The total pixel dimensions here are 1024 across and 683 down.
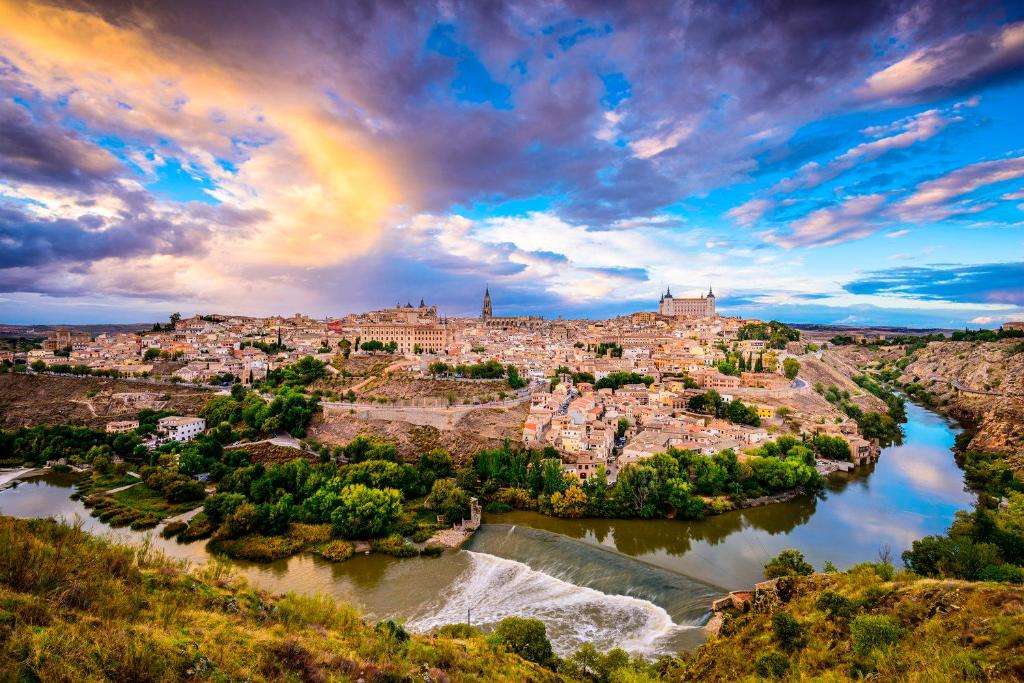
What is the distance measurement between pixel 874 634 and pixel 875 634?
0.01m

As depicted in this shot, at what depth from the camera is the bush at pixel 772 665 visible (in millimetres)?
6895

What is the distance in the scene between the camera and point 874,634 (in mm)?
6484

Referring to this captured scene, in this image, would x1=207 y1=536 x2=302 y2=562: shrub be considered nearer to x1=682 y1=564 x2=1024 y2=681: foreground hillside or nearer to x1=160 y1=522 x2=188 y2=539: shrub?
x1=160 y1=522 x2=188 y2=539: shrub

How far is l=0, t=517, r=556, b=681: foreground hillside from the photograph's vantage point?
3834mm

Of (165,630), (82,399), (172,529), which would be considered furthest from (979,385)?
(82,399)

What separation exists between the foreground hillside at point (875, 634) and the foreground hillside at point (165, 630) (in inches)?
141

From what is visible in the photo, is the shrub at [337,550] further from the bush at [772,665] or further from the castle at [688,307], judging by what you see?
the castle at [688,307]

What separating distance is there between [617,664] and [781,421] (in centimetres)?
2416

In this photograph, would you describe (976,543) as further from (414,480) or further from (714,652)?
(414,480)

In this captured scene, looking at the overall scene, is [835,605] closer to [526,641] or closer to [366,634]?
[526,641]

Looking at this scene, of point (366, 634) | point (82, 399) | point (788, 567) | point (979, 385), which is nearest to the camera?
point (366, 634)

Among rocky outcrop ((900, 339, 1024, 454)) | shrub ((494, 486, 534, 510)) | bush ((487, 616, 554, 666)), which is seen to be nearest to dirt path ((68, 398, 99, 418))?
shrub ((494, 486, 534, 510))

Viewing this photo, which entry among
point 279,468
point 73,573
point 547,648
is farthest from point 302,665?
point 279,468

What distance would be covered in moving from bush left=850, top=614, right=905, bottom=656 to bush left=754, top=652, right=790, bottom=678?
3.15 ft
